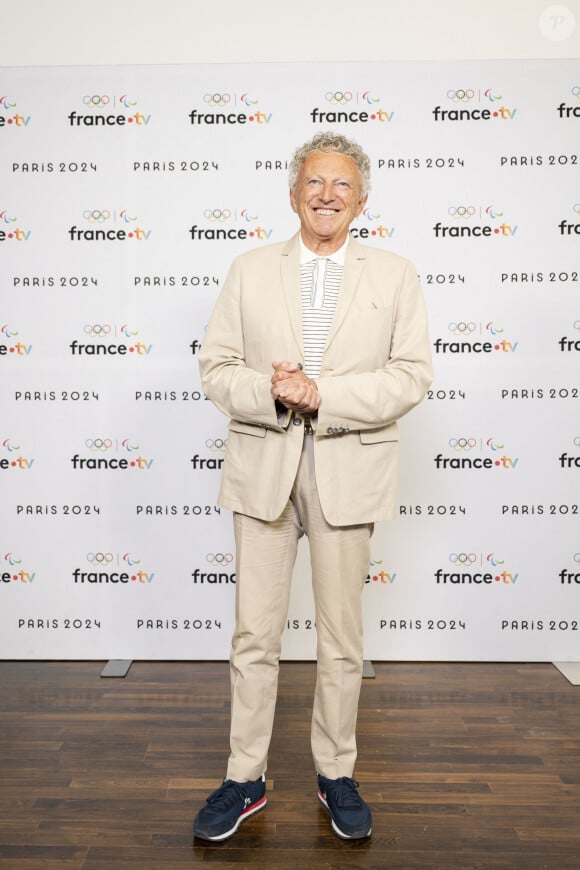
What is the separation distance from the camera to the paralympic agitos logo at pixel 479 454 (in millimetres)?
3516

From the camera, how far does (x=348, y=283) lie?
2.24 metres

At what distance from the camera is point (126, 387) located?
351 cm

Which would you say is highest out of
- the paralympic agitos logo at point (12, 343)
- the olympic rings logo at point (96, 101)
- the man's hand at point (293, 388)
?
the olympic rings logo at point (96, 101)

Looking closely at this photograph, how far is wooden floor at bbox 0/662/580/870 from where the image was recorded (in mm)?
2145

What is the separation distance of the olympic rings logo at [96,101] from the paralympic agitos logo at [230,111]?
0.35 metres

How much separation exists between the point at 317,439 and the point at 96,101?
2.06 meters

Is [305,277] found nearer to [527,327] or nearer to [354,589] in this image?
[354,589]

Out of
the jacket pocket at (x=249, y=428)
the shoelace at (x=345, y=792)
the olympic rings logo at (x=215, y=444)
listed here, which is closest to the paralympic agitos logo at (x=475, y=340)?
the olympic rings logo at (x=215, y=444)

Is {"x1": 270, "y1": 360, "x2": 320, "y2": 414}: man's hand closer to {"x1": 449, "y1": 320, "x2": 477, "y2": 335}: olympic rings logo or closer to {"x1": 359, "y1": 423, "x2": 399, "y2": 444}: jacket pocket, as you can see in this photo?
{"x1": 359, "y1": 423, "x2": 399, "y2": 444}: jacket pocket

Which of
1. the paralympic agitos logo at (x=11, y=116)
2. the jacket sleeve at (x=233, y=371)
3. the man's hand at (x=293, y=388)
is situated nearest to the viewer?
the man's hand at (x=293, y=388)

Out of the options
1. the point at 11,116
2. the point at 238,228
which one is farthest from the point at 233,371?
the point at 11,116

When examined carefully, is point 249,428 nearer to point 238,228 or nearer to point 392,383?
point 392,383

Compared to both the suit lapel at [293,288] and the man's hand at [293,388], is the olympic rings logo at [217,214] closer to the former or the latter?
the suit lapel at [293,288]

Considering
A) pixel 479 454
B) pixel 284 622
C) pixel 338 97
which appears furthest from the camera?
pixel 479 454
